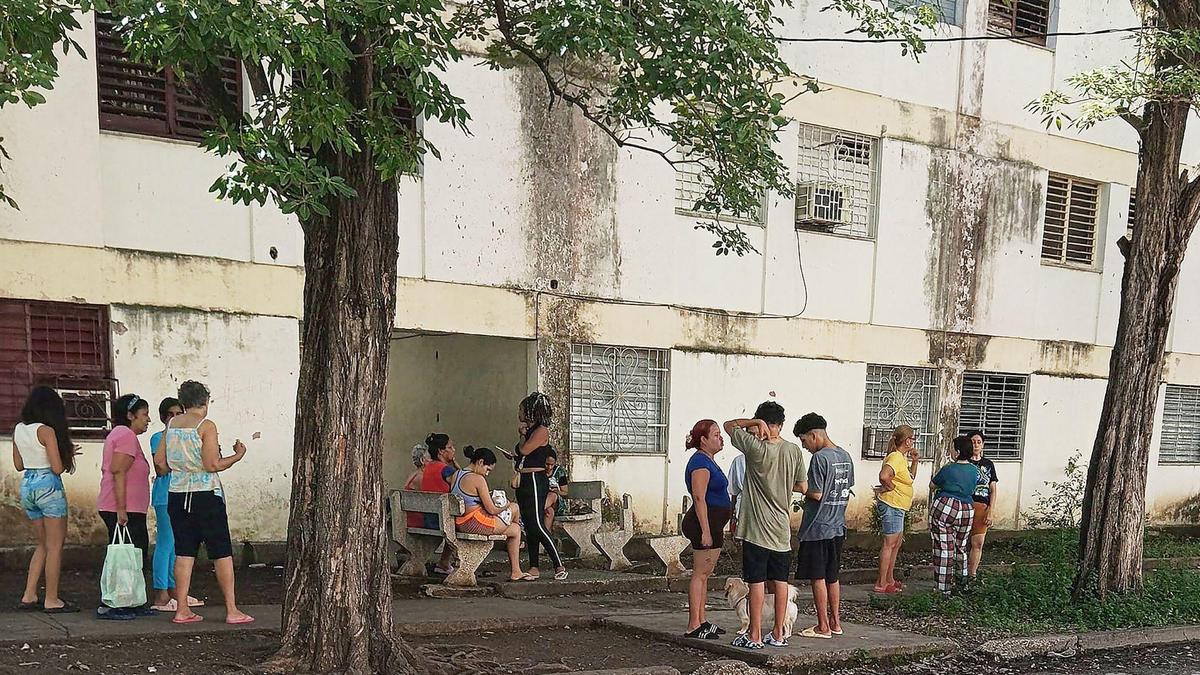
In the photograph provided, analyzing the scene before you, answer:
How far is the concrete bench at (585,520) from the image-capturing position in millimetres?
10383

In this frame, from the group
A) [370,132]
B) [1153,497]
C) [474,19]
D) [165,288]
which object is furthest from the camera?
[1153,497]

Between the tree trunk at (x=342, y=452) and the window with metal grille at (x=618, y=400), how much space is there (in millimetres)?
5461

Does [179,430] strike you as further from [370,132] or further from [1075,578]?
[1075,578]

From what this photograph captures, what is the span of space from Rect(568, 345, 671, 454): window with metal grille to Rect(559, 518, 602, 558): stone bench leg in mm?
1422

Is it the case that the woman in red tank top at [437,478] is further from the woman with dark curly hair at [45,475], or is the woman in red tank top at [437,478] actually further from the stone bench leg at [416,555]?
the woman with dark curly hair at [45,475]

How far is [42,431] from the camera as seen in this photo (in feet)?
24.2

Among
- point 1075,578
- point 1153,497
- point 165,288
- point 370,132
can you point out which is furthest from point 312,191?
point 1153,497

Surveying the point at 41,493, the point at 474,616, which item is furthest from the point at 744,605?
the point at 41,493

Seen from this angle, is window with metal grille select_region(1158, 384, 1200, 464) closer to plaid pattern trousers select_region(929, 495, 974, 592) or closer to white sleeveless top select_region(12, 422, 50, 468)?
plaid pattern trousers select_region(929, 495, 974, 592)

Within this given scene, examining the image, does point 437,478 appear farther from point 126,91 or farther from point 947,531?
point 947,531

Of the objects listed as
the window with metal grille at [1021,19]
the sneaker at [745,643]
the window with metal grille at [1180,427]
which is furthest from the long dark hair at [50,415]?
the window with metal grille at [1180,427]

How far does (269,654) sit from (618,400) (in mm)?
6167

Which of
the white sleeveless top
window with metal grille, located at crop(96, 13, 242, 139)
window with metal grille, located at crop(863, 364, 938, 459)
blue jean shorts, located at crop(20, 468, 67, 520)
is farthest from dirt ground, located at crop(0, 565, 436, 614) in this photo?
window with metal grille, located at crop(863, 364, 938, 459)

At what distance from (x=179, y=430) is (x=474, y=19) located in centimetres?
388
